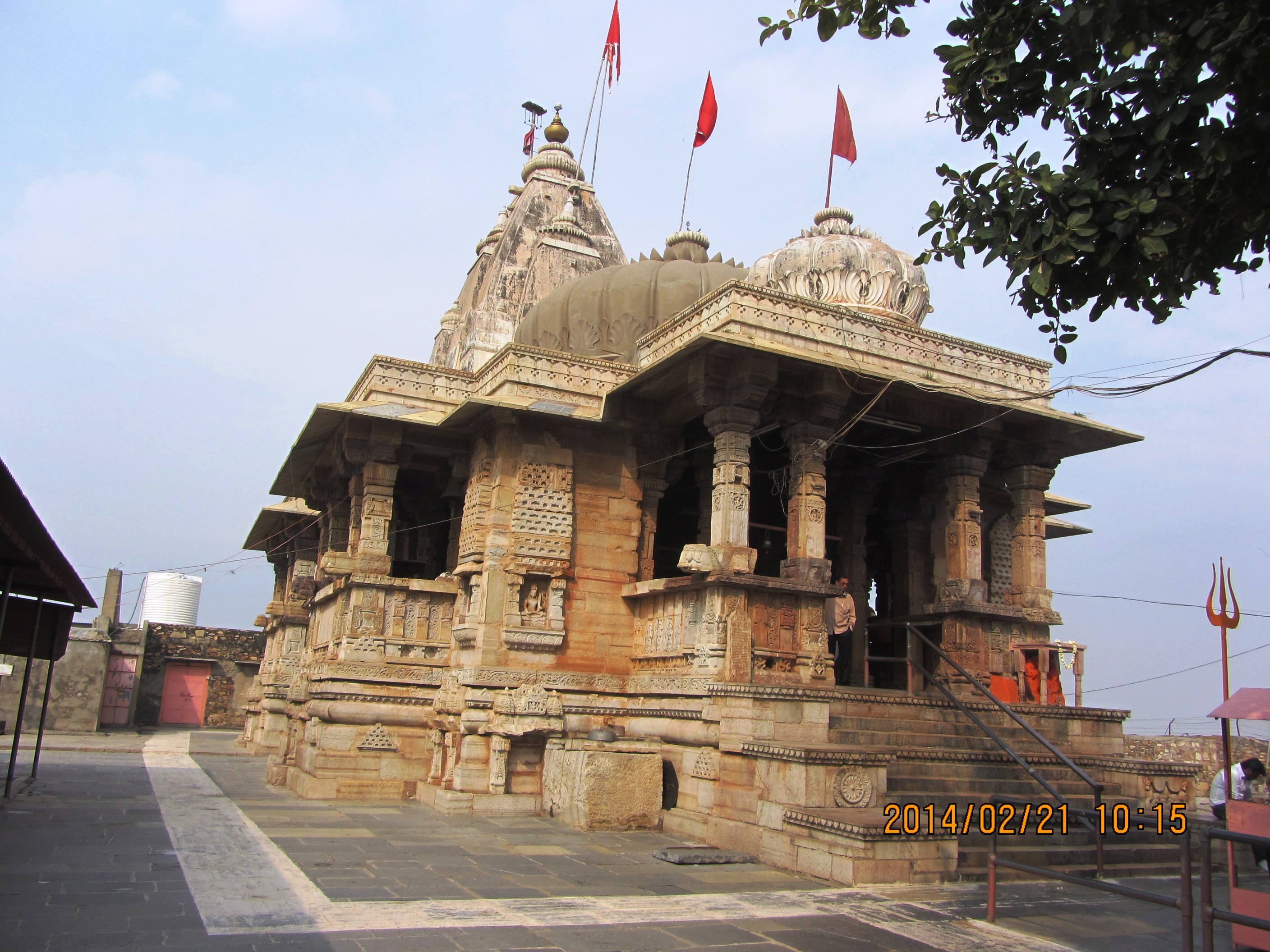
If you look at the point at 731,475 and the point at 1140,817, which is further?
the point at 731,475

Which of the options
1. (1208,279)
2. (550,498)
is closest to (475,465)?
(550,498)

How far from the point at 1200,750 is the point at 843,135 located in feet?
44.2

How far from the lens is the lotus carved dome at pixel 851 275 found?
1327 centimetres

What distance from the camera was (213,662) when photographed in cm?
3288

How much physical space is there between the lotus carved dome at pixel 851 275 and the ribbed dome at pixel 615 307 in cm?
195

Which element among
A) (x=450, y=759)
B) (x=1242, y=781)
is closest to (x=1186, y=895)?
(x=1242, y=781)

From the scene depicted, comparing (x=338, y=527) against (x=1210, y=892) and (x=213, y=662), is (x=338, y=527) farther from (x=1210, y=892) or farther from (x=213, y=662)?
Result: (x=213, y=662)

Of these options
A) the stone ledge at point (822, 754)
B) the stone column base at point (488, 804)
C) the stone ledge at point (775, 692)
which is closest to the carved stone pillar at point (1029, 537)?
the stone ledge at point (775, 692)

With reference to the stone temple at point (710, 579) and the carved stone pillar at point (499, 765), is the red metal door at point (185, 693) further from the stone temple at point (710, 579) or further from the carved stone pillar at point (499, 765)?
the carved stone pillar at point (499, 765)

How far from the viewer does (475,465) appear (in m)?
13.2

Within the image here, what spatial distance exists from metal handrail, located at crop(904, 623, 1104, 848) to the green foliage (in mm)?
3948

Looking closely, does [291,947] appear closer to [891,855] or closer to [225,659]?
[891,855]

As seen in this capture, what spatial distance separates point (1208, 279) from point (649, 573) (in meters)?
8.67

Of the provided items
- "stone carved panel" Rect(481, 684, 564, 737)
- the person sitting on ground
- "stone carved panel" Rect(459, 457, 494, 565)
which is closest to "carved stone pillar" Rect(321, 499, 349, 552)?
"stone carved panel" Rect(459, 457, 494, 565)
